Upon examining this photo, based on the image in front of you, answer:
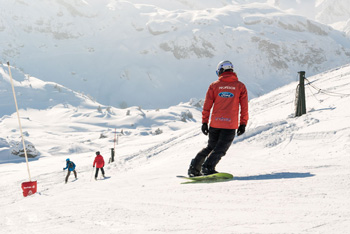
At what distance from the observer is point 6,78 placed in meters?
90.0

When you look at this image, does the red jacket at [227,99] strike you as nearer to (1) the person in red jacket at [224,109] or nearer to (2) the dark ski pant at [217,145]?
(1) the person in red jacket at [224,109]

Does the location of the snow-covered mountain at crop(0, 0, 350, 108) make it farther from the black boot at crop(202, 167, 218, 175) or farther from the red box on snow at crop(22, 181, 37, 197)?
the black boot at crop(202, 167, 218, 175)

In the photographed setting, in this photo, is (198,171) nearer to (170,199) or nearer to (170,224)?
(170,199)

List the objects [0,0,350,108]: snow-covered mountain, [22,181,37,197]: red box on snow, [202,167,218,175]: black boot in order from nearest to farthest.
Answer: [202,167,218,175]: black boot → [22,181,37,197]: red box on snow → [0,0,350,108]: snow-covered mountain

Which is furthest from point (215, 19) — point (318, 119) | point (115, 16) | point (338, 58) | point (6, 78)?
point (318, 119)

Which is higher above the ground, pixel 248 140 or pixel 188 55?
pixel 188 55

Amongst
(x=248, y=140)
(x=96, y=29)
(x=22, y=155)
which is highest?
(x=96, y=29)

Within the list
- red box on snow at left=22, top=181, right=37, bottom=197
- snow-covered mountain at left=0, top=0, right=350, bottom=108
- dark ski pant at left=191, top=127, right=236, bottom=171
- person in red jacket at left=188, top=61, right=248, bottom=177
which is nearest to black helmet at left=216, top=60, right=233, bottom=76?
person in red jacket at left=188, top=61, right=248, bottom=177

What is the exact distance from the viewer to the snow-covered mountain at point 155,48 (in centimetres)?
14112

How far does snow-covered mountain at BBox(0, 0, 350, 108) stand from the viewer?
141 meters

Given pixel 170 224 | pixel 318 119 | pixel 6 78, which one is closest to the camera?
pixel 170 224

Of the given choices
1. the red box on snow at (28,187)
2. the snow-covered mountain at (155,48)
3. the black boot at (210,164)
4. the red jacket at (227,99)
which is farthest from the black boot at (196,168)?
the snow-covered mountain at (155,48)

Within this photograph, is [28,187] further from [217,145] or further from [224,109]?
[224,109]

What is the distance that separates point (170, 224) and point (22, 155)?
39.2m
